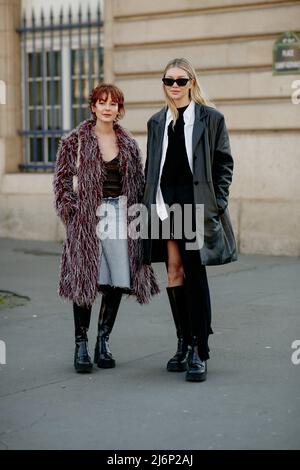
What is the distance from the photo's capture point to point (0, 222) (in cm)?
1345

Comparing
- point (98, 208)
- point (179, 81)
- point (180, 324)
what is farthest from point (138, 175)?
point (180, 324)

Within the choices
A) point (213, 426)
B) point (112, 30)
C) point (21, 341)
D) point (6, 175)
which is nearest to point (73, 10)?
point (112, 30)

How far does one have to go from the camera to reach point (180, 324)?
5922 millimetres

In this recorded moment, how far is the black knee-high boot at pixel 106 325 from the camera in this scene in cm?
604

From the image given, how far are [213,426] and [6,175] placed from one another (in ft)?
30.5

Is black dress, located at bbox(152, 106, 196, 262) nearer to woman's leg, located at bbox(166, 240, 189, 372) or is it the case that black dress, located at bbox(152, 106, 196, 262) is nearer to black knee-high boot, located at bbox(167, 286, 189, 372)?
woman's leg, located at bbox(166, 240, 189, 372)

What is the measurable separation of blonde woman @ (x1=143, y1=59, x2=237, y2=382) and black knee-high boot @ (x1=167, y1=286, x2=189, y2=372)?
9cm

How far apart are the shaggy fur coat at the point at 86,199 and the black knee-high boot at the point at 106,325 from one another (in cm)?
13

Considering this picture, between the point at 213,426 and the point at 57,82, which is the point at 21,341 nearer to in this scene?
the point at 213,426

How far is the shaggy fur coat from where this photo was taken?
19.3ft

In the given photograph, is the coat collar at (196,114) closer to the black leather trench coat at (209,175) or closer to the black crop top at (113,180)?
the black leather trench coat at (209,175)

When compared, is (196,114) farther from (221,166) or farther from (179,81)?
(221,166)

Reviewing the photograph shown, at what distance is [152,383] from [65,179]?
134 centimetres
